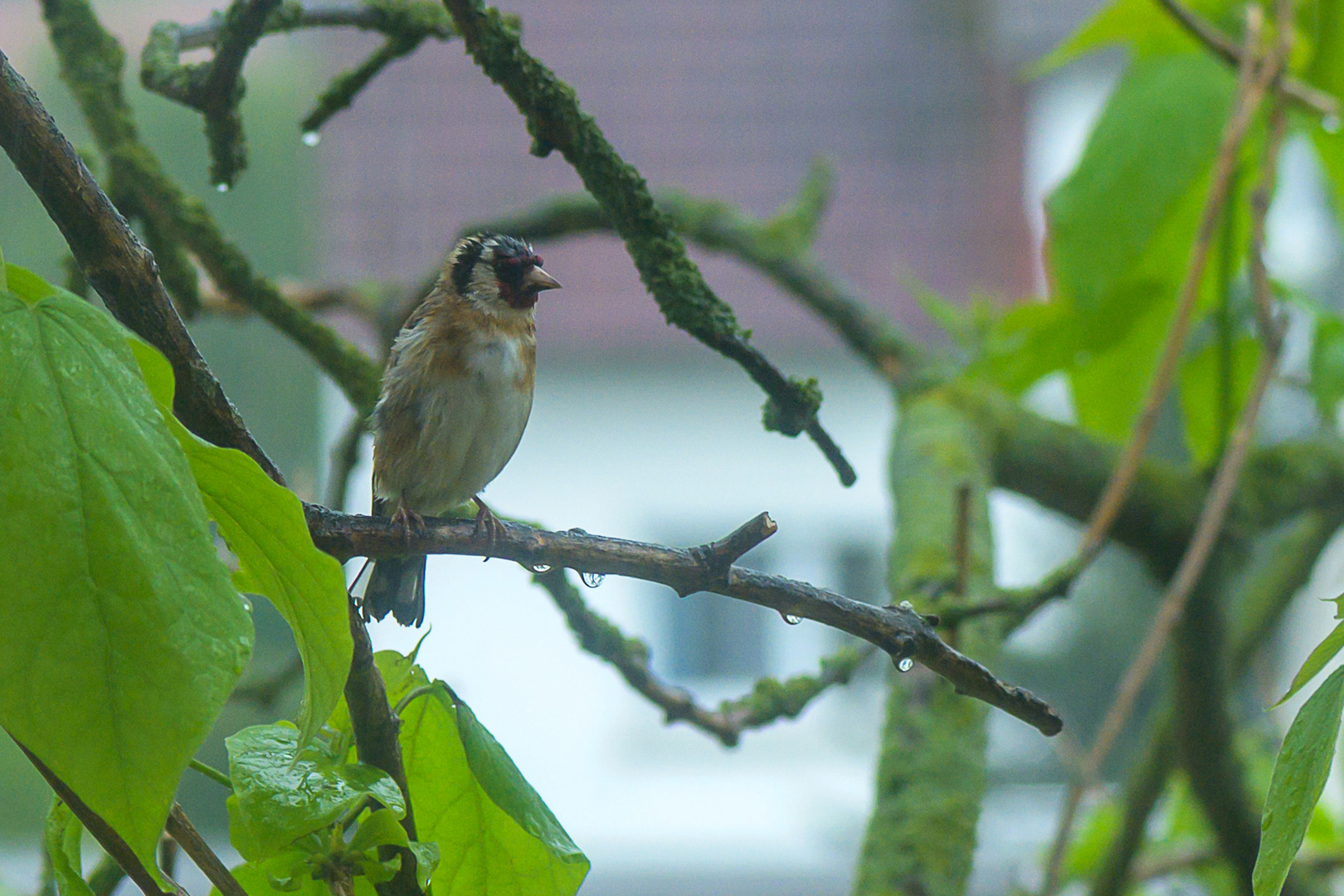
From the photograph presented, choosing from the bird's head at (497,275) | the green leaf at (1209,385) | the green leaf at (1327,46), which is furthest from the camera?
the green leaf at (1209,385)

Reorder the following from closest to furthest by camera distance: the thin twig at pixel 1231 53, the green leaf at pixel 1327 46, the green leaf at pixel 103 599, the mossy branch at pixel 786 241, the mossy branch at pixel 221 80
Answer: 1. the green leaf at pixel 103 599
2. the mossy branch at pixel 221 80
3. the thin twig at pixel 1231 53
4. the green leaf at pixel 1327 46
5. the mossy branch at pixel 786 241

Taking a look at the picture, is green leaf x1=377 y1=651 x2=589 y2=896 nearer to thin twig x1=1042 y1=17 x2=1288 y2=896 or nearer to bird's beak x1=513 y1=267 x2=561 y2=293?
thin twig x1=1042 y1=17 x2=1288 y2=896

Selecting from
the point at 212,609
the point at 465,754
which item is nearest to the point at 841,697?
the point at 465,754

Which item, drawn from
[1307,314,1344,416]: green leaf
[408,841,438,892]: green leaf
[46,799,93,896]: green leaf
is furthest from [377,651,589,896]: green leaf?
[1307,314,1344,416]: green leaf

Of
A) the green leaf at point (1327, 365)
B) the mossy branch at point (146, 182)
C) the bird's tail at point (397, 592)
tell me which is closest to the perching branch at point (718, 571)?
the bird's tail at point (397, 592)

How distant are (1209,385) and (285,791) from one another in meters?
1.60

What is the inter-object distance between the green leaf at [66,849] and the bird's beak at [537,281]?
0.99m

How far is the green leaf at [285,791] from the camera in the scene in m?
0.54

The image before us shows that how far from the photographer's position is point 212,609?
374 millimetres

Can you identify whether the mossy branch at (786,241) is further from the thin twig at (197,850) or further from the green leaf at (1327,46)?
the thin twig at (197,850)

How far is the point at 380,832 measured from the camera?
22.2 inches

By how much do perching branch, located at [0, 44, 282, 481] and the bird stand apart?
0.86 m

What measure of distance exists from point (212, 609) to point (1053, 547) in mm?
3804

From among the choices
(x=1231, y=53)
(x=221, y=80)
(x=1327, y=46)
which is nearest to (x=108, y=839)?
(x=221, y=80)
